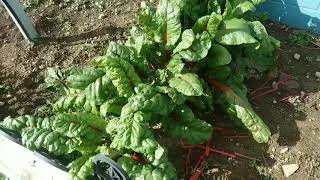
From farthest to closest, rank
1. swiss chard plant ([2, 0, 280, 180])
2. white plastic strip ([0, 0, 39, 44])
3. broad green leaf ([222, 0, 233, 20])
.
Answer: white plastic strip ([0, 0, 39, 44]) → broad green leaf ([222, 0, 233, 20]) → swiss chard plant ([2, 0, 280, 180])

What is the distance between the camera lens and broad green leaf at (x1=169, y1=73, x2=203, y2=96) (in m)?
2.88

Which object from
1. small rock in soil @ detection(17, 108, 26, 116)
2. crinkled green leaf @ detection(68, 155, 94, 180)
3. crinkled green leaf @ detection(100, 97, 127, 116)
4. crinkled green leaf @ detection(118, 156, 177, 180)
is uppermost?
crinkled green leaf @ detection(100, 97, 127, 116)

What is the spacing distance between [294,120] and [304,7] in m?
1.06

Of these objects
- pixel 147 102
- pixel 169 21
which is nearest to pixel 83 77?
pixel 147 102

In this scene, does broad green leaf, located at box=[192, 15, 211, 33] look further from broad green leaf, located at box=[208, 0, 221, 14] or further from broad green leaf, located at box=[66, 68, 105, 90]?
broad green leaf, located at box=[66, 68, 105, 90]

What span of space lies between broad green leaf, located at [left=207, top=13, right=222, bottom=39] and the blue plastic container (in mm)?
1066

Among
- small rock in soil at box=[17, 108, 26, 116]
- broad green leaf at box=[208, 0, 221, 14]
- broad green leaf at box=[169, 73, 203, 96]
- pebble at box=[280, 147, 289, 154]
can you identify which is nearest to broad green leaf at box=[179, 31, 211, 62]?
broad green leaf at box=[169, 73, 203, 96]

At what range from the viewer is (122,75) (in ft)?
9.57

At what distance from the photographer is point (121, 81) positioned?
9.56 feet

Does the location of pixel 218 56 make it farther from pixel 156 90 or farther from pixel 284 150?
pixel 284 150

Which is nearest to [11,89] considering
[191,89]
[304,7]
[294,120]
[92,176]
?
[92,176]

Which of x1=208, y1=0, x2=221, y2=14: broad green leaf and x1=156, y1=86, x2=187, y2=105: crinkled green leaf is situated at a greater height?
x1=208, y1=0, x2=221, y2=14: broad green leaf

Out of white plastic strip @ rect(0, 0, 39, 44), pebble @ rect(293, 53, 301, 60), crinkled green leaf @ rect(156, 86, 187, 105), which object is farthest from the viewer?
pebble @ rect(293, 53, 301, 60)

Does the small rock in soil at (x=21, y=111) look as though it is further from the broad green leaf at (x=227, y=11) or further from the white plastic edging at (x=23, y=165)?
the broad green leaf at (x=227, y=11)
